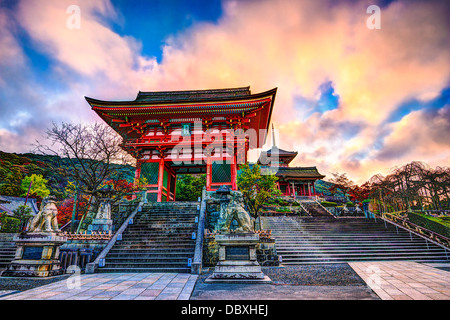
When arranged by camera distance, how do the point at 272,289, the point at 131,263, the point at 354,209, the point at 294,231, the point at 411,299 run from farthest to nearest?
the point at 354,209
the point at 294,231
the point at 131,263
the point at 272,289
the point at 411,299

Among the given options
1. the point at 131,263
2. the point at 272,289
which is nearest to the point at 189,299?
the point at 272,289

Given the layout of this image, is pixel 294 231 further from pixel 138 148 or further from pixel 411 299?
pixel 138 148

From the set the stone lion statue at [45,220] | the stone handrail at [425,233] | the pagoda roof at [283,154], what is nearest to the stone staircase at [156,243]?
the stone lion statue at [45,220]

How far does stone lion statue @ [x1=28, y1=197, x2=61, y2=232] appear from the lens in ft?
24.3

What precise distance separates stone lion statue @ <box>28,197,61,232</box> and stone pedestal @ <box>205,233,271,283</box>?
6.22 m

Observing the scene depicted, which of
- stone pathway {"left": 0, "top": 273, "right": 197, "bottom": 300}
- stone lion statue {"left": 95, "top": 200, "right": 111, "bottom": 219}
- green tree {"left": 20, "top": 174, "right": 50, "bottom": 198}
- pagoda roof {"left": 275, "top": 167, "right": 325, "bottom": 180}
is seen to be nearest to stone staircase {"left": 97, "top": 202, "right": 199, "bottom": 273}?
stone lion statue {"left": 95, "top": 200, "right": 111, "bottom": 219}

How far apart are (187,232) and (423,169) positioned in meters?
19.8

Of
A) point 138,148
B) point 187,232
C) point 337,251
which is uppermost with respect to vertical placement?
point 138,148

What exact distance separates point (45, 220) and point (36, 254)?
44.2 inches

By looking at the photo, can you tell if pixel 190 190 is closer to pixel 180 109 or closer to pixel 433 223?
pixel 180 109

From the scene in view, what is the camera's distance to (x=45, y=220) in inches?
294

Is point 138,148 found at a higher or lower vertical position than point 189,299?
higher

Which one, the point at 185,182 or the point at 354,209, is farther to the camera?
the point at 185,182

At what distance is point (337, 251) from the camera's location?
35.8ft
